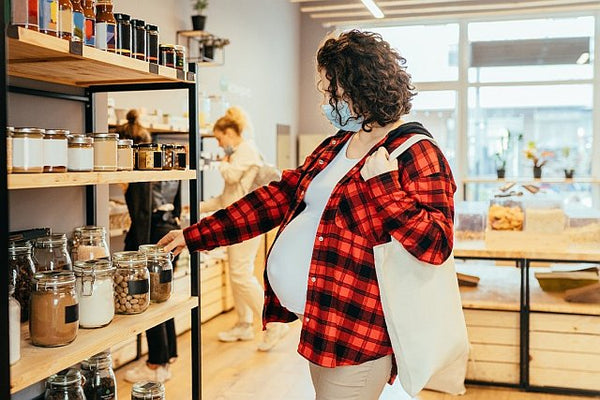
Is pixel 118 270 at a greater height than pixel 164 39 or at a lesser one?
lesser

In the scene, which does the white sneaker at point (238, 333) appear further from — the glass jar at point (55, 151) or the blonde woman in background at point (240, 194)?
the glass jar at point (55, 151)

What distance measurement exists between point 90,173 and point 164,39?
13.0 ft

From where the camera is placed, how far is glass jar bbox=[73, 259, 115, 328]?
1930mm

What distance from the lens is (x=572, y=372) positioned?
3709 mm

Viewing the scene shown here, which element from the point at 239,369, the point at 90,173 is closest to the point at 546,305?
the point at 239,369

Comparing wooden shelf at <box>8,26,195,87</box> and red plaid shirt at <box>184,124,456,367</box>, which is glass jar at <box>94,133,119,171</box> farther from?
red plaid shirt at <box>184,124,456,367</box>

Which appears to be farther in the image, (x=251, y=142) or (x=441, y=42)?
(x=441, y=42)

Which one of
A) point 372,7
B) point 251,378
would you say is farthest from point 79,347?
point 372,7

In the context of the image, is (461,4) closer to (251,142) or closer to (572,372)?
(251,142)

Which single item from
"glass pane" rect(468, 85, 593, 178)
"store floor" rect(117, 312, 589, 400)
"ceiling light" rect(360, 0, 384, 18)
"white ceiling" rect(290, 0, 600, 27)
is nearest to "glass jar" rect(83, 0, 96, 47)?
"store floor" rect(117, 312, 589, 400)

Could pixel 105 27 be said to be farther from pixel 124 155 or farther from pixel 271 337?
pixel 271 337

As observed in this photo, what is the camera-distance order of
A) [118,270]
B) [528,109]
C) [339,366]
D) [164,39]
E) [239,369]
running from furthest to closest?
[528,109], [164,39], [239,369], [118,270], [339,366]

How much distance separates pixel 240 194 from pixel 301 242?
297cm

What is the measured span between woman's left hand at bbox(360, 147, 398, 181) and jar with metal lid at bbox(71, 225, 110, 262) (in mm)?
976
